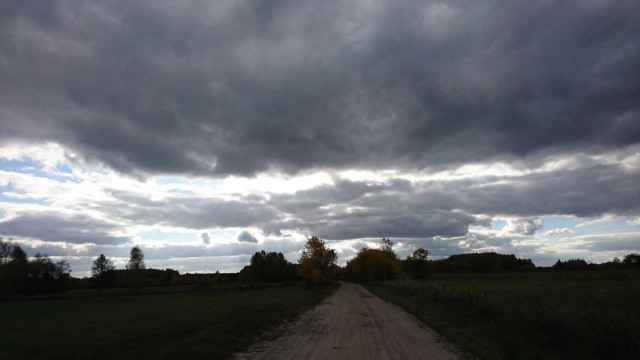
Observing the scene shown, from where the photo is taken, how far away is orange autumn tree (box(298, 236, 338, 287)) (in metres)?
73.2

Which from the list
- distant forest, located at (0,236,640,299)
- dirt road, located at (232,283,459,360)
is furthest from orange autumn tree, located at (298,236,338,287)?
dirt road, located at (232,283,459,360)

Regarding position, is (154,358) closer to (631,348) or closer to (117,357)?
(117,357)

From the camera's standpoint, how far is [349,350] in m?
13.2

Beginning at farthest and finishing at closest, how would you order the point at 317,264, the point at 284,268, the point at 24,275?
the point at 284,268 < the point at 24,275 < the point at 317,264

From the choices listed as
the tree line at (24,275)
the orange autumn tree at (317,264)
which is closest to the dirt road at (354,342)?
the orange autumn tree at (317,264)

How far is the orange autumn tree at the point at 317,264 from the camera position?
7321 centimetres

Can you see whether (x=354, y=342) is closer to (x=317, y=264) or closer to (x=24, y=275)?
(x=317, y=264)

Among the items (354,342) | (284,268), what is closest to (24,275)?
(284,268)

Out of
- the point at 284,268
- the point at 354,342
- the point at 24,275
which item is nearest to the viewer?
the point at 354,342

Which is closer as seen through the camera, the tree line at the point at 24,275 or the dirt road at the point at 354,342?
the dirt road at the point at 354,342

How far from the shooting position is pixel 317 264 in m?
75.2

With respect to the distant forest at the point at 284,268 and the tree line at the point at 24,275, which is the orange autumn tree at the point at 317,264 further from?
the tree line at the point at 24,275

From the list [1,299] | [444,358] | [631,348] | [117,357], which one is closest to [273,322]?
[117,357]

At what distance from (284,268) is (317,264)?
4999cm
